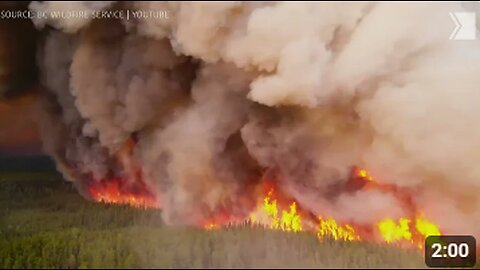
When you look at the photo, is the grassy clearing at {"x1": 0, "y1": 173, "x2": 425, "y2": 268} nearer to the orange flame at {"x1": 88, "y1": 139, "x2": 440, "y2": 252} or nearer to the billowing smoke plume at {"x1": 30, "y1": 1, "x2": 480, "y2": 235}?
the orange flame at {"x1": 88, "y1": 139, "x2": 440, "y2": 252}

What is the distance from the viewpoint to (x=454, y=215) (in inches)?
213

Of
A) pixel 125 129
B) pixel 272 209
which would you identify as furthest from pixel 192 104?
pixel 272 209

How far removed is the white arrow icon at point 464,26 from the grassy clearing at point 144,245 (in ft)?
5.94

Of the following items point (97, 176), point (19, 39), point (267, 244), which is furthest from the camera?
point (97, 176)

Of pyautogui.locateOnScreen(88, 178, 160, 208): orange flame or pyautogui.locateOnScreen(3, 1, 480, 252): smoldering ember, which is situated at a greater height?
pyautogui.locateOnScreen(3, 1, 480, 252): smoldering ember

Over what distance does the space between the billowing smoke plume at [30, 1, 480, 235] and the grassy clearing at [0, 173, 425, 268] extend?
0.50m

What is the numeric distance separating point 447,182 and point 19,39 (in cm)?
386

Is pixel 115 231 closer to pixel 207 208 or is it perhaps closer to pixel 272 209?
pixel 207 208

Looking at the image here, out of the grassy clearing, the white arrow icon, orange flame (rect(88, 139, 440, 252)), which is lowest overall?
the grassy clearing
